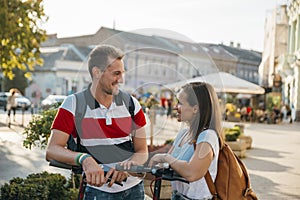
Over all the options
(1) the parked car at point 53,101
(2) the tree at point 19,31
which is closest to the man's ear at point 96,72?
(1) the parked car at point 53,101

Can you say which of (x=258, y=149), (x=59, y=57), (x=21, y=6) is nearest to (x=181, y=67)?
(x=21, y=6)

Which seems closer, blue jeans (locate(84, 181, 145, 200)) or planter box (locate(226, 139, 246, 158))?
blue jeans (locate(84, 181, 145, 200))

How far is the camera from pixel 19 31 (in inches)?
480

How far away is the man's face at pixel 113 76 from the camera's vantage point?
2.18 m

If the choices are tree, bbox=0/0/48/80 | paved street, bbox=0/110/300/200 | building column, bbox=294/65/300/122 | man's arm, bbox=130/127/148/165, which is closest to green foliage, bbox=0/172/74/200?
paved street, bbox=0/110/300/200

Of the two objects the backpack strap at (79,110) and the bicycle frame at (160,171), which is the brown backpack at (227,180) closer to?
the bicycle frame at (160,171)

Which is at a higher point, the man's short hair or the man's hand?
the man's short hair

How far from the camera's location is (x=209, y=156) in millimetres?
2350

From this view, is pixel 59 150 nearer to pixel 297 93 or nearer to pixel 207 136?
pixel 207 136

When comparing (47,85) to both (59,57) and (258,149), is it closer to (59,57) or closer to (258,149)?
(59,57)

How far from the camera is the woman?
7.32 feet

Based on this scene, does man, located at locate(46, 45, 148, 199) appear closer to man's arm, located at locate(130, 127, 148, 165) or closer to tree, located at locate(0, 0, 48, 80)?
man's arm, located at locate(130, 127, 148, 165)

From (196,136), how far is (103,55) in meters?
0.62

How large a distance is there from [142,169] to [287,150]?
42.4 ft
